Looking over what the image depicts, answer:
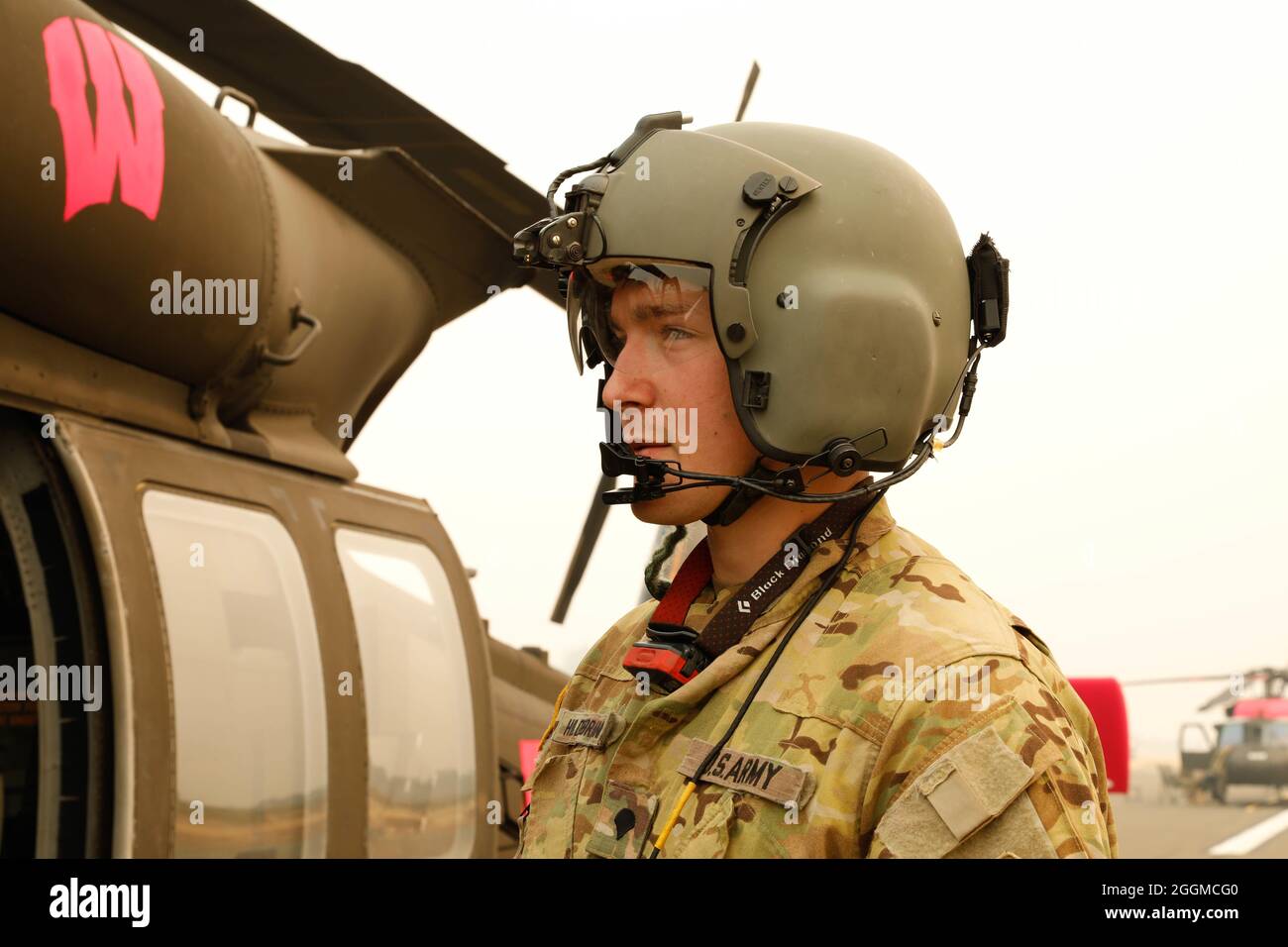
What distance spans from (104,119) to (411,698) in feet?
6.71

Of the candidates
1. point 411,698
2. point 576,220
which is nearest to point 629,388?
point 576,220

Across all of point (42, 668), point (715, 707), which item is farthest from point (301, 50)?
point (715, 707)

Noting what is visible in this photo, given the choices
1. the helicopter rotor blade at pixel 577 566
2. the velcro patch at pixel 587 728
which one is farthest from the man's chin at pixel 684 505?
the helicopter rotor blade at pixel 577 566

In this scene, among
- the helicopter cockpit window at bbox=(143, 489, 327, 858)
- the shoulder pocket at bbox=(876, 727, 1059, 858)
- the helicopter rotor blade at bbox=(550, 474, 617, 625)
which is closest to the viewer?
the shoulder pocket at bbox=(876, 727, 1059, 858)

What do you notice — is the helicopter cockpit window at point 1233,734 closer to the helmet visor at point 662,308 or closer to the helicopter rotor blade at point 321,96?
the helicopter rotor blade at point 321,96

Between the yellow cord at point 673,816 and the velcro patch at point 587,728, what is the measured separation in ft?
0.68

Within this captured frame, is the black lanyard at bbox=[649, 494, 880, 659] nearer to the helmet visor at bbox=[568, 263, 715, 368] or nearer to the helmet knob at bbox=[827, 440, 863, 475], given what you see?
the helmet knob at bbox=[827, 440, 863, 475]

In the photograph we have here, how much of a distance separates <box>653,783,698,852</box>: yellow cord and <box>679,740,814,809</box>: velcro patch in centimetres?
2

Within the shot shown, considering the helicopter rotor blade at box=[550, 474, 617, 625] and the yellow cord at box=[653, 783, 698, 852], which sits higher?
the helicopter rotor blade at box=[550, 474, 617, 625]

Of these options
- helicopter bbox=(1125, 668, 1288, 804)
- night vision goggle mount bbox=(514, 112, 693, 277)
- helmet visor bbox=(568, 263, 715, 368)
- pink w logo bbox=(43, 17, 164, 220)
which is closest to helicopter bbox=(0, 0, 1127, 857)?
pink w logo bbox=(43, 17, 164, 220)

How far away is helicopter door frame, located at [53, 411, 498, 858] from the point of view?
304 cm

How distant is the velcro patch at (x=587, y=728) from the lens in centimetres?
175

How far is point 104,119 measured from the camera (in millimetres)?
3129

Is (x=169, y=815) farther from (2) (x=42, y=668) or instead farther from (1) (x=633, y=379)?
(1) (x=633, y=379)
